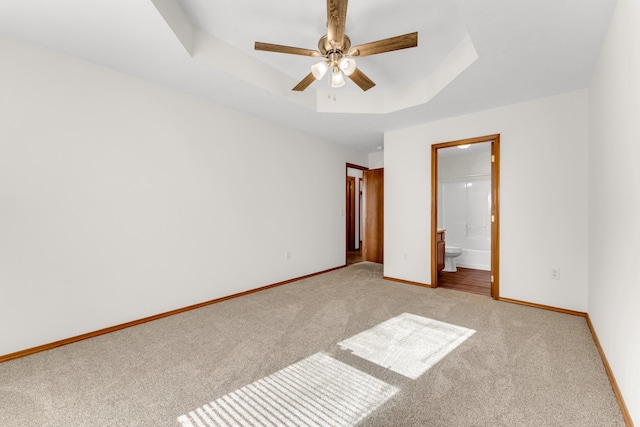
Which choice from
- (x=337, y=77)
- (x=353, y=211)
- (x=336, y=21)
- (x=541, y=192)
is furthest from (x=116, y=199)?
(x=353, y=211)

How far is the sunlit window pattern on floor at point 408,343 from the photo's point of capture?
1937 mm

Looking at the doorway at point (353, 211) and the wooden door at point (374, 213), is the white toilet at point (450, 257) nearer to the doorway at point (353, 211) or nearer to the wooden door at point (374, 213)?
the wooden door at point (374, 213)

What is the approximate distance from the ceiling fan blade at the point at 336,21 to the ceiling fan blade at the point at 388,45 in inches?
6.1

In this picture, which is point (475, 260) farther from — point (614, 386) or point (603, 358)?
point (614, 386)

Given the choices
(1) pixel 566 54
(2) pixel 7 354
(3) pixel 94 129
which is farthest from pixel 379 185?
(2) pixel 7 354

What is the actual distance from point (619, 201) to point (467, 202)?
4422 mm

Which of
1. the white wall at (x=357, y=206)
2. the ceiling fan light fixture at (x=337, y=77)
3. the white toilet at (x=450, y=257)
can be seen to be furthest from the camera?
the white wall at (x=357, y=206)

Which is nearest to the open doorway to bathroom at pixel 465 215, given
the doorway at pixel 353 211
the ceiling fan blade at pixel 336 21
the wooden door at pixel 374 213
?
the wooden door at pixel 374 213

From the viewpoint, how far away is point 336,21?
5.90 feet

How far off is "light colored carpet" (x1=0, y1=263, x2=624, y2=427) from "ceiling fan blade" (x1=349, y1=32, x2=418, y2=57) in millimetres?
2262

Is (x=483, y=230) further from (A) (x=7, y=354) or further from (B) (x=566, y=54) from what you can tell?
(A) (x=7, y=354)

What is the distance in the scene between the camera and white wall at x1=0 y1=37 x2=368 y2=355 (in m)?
2.09

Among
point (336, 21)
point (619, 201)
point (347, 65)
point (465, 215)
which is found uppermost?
point (336, 21)

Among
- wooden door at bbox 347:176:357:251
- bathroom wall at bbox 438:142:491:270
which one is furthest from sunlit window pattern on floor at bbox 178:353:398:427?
wooden door at bbox 347:176:357:251
